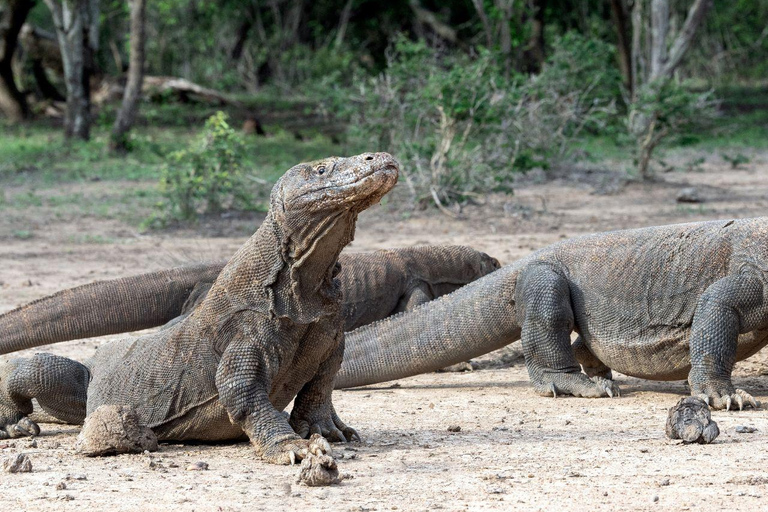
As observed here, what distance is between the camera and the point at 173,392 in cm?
454

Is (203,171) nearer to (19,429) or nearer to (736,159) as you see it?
(19,429)

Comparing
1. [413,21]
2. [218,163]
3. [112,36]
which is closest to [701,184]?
[218,163]

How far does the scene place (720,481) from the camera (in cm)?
392

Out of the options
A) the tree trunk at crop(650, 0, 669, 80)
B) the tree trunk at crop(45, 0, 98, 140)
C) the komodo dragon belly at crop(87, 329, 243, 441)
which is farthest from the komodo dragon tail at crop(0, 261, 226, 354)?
the tree trunk at crop(650, 0, 669, 80)

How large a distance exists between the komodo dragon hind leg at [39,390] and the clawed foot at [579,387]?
2598 millimetres

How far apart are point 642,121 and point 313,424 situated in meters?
12.4

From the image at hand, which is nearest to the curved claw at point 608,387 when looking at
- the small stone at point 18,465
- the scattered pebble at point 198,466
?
the scattered pebble at point 198,466

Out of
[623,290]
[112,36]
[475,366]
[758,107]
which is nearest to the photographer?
[623,290]

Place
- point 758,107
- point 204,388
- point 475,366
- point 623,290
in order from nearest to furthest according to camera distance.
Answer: point 204,388 < point 623,290 < point 475,366 < point 758,107

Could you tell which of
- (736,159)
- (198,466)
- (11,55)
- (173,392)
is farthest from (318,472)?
(11,55)

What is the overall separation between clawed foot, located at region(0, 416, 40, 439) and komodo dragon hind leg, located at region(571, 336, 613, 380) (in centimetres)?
309

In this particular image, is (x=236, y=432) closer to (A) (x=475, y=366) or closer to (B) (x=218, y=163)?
(A) (x=475, y=366)

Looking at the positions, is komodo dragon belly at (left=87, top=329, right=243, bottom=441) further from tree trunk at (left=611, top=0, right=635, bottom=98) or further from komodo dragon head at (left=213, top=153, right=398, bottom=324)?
tree trunk at (left=611, top=0, right=635, bottom=98)

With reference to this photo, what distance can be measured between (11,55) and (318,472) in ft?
69.1
